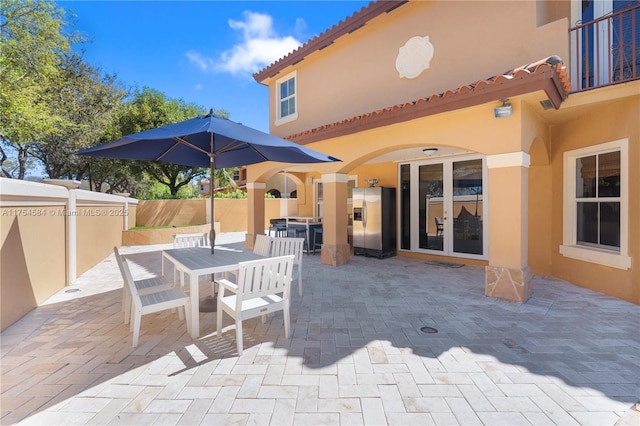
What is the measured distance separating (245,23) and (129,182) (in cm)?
1877

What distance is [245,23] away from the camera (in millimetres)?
10156

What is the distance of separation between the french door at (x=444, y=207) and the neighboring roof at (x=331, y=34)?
166 inches

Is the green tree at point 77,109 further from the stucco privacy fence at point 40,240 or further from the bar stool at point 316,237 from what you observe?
the bar stool at point 316,237

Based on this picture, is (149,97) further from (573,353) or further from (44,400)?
(573,353)

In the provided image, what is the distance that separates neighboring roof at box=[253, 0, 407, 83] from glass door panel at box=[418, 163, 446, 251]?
4.36m

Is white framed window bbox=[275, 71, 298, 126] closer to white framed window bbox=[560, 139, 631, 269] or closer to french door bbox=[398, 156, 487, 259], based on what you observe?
french door bbox=[398, 156, 487, 259]

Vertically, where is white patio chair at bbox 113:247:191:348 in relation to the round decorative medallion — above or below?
below

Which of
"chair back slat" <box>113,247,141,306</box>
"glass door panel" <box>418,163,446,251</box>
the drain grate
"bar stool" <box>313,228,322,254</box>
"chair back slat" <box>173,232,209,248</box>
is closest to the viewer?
"chair back slat" <box>113,247,141,306</box>

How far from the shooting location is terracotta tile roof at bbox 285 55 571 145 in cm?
437

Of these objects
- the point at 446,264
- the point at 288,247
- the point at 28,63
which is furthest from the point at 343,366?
the point at 28,63

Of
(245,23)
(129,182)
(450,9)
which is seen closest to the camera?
(450,9)

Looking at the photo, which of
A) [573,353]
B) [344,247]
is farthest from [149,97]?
[573,353]

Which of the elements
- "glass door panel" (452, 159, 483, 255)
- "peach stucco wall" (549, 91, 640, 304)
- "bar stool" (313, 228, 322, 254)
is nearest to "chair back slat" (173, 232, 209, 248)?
"bar stool" (313, 228, 322, 254)

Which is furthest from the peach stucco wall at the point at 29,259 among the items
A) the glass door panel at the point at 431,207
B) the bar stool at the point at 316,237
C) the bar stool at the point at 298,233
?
the glass door panel at the point at 431,207
